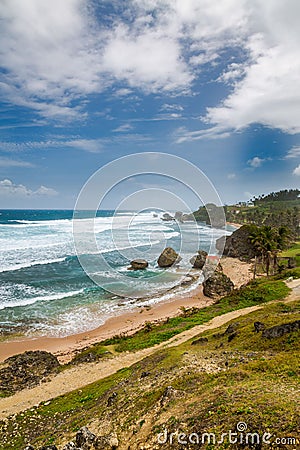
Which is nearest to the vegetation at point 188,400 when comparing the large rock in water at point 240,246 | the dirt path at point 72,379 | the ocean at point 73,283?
the dirt path at point 72,379

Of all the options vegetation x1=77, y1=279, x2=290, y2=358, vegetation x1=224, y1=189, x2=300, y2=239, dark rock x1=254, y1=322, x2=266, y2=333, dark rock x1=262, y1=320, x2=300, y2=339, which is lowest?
vegetation x1=77, y1=279, x2=290, y2=358

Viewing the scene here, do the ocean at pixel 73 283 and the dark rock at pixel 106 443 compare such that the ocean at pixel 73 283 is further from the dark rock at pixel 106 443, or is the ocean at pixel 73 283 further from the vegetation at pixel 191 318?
the dark rock at pixel 106 443

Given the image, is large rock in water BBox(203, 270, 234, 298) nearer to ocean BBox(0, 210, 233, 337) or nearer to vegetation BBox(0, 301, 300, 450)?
ocean BBox(0, 210, 233, 337)

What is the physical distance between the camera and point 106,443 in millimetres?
8469

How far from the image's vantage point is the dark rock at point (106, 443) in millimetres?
8359

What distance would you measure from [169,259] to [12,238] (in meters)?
43.9

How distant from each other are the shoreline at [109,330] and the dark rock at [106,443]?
14.2 m

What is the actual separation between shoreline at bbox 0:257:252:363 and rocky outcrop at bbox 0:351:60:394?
1849 millimetres

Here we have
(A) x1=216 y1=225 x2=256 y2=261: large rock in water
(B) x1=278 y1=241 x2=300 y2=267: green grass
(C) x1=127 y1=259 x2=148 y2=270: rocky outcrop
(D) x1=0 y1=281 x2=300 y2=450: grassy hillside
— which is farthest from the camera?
(A) x1=216 y1=225 x2=256 y2=261: large rock in water

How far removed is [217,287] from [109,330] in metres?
16.5

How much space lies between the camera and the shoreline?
2362 centimetres

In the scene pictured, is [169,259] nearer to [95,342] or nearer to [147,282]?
[147,282]

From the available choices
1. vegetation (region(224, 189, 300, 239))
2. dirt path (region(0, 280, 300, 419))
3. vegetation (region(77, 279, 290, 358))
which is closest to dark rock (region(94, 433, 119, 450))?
dirt path (region(0, 280, 300, 419))

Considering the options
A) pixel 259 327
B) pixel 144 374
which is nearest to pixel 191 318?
pixel 259 327
